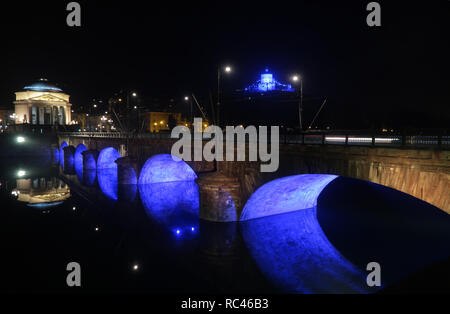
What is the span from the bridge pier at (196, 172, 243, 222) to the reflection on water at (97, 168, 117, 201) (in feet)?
52.9

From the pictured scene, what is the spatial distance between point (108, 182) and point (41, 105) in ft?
242

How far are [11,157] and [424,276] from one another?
269 ft

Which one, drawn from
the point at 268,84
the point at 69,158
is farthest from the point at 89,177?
the point at 268,84

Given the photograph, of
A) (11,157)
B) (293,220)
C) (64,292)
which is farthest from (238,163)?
(11,157)

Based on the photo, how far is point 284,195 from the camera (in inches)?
829

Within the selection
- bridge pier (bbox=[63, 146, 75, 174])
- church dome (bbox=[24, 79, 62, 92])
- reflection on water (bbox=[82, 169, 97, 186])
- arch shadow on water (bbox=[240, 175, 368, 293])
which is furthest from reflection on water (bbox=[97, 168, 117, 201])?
church dome (bbox=[24, 79, 62, 92])

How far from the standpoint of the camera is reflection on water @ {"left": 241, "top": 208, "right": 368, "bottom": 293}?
14.2 meters

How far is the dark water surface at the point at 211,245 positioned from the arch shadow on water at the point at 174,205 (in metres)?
0.15

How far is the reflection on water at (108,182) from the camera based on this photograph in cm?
3479

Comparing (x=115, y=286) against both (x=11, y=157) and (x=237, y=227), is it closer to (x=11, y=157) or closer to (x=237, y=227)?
(x=237, y=227)

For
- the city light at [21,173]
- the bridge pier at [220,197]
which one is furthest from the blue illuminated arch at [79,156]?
the bridge pier at [220,197]

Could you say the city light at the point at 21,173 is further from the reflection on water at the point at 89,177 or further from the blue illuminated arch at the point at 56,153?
the blue illuminated arch at the point at 56,153

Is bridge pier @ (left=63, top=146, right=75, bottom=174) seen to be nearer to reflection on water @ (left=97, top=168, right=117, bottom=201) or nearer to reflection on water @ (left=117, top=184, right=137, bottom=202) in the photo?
reflection on water @ (left=97, top=168, right=117, bottom=201)
